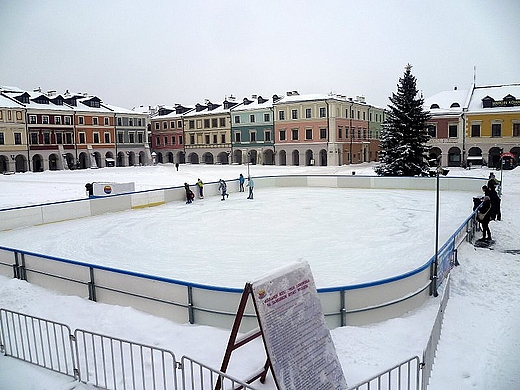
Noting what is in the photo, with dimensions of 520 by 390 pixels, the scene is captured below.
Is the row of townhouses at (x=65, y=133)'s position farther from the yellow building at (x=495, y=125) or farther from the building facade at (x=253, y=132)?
the yellow building at (x=495, y=125)

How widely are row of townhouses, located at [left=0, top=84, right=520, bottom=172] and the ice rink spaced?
27.2m

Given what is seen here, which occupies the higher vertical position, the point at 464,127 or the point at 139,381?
the point at 464,127

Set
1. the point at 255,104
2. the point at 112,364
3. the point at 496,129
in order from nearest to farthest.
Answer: the point at 112,364
the point at 496,129
the point at 255,104

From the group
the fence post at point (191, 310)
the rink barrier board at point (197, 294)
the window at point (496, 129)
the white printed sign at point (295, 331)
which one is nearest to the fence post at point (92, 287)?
the rink barrier board at point (197, 294)

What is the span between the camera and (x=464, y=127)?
4672 cm

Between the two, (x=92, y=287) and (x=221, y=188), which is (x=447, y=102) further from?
(x=92, y=287)

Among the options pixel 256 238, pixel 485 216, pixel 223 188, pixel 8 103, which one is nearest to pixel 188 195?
pixel 223 188

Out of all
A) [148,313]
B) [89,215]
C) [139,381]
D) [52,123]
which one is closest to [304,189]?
[89,215]

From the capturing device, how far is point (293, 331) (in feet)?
15.4

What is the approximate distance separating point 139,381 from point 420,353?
3796 millimetres

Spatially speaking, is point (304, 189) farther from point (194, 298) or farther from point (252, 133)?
point (252, 133)

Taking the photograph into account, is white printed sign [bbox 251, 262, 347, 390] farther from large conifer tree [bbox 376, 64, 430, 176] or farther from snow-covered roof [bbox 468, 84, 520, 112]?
snow-covered roof [bbox 468, 84, 520, 112]

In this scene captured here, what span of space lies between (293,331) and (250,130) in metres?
54.6

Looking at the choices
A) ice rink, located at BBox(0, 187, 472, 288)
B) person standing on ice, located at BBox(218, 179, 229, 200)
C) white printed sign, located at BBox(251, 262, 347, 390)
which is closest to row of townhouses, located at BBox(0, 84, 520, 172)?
person standing on ice, located at BBox(218, 179, 229, 200)
